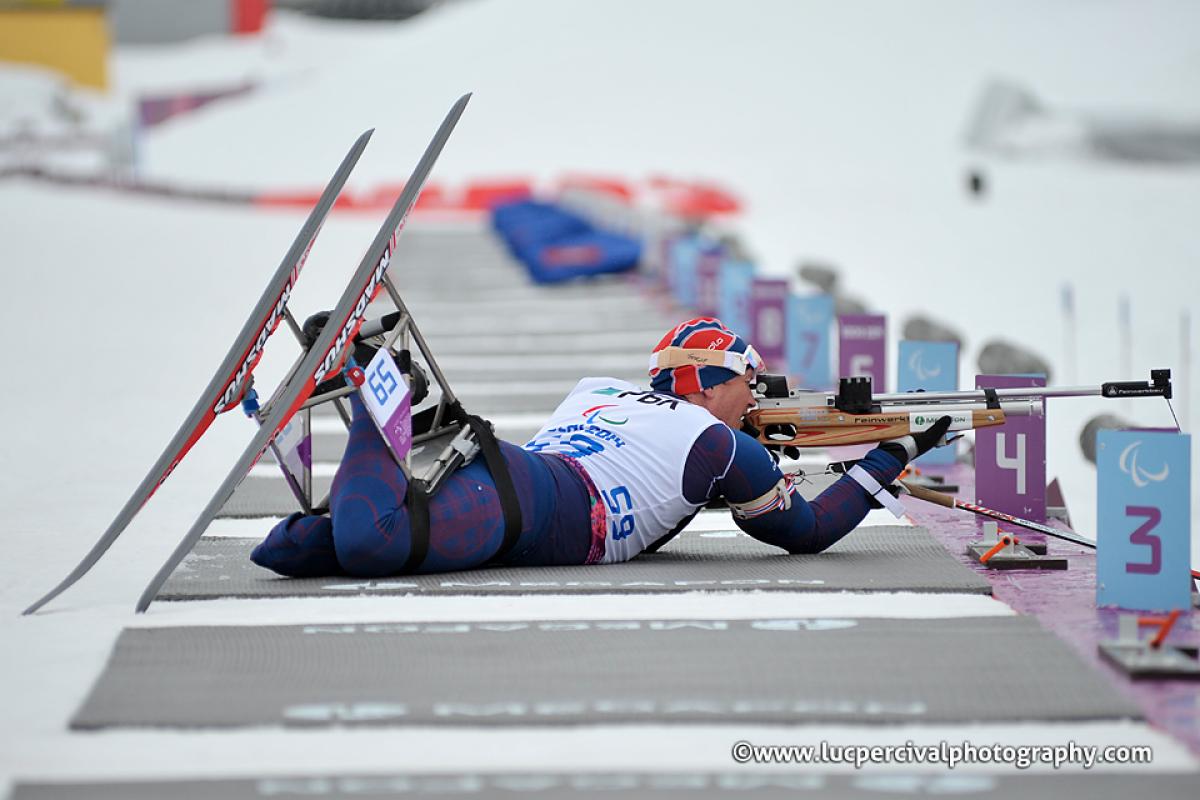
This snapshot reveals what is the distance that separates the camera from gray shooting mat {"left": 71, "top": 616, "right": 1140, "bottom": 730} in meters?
3.43

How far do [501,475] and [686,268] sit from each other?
28.7ft

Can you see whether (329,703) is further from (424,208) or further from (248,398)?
(424,208)

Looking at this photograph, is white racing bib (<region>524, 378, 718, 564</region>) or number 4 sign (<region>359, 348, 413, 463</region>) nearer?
number 4 sign (<region>359, 348, 413, 463</region>)

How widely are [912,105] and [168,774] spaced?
39.8 m

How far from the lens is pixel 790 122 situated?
134 feet

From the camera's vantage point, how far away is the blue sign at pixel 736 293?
10.4 m

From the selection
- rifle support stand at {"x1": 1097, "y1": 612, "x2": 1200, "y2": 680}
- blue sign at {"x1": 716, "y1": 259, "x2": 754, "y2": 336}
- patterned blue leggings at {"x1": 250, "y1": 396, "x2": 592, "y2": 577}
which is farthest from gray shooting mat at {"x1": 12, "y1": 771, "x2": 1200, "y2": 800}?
blue sign at {"x1": 716, "y1": 259, "x2": 754, "y2": 336}

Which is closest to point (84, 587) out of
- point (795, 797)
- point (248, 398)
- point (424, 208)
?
point (248, 398)

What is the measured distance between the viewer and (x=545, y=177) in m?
37.7

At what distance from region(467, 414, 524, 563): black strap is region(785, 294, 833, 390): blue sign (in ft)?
14.0

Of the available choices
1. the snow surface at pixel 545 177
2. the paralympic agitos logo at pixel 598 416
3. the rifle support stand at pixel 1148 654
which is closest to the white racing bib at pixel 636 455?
the paralympic agitos logo at pixel 598 416

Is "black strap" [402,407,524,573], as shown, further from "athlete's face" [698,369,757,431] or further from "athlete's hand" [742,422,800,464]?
"athlete's hand" [742,422,800,464]

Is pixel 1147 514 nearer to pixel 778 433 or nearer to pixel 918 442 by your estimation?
pixel 918 442

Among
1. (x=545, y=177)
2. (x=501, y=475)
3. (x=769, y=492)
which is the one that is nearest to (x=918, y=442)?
(x=769, y=492)
